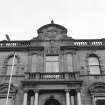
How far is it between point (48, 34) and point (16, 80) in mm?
6637

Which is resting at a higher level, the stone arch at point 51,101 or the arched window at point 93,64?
the arched window at point 93,64

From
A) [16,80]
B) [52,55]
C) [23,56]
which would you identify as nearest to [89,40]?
[52,55]

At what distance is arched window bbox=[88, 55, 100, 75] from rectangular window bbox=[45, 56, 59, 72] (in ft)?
11.2

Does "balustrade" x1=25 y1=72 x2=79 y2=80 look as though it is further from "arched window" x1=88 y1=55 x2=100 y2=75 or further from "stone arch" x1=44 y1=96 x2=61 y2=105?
"arched window" x1=88 y1=55 x2=100 y2=75

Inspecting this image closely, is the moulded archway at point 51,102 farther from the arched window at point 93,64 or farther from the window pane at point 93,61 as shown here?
the window pane at point 93,61

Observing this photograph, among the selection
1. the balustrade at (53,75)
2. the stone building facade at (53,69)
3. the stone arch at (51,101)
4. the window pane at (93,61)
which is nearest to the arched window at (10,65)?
the stone building facade at (53,69)

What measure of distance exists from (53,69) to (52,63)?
75 cm

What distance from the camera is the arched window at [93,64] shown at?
19016 millimetres

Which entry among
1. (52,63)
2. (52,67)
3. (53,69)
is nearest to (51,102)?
(53,69)

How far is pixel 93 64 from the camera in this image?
19.6 m

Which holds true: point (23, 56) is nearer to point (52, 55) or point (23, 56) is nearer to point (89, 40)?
point (52, 55)

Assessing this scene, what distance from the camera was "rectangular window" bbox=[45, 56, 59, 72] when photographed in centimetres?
1916

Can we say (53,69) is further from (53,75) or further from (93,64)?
(93,64)

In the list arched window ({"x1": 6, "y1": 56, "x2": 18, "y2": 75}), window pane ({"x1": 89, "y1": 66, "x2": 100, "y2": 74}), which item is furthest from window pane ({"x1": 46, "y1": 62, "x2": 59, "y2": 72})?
window pane ({"x1": 89, "y1": 66, "x2": 100, "y2": 74})
